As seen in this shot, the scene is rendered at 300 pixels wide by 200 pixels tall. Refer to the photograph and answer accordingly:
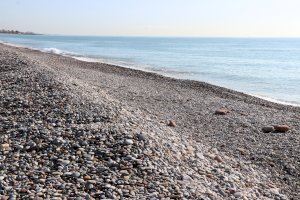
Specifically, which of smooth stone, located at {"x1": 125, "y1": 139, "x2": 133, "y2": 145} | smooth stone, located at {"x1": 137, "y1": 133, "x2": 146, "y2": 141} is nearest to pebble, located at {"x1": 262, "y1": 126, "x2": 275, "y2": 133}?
smooth stone, located at {"x1": 137, "y1": 133, "x2": 146, "y2": 141}

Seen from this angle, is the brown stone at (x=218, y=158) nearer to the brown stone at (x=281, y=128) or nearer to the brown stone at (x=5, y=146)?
the brown stone at (x=5, y=146)

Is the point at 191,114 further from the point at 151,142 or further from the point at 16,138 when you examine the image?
the point at 16,138

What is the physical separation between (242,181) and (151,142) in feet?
6.15

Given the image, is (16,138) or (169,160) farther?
(16,138)

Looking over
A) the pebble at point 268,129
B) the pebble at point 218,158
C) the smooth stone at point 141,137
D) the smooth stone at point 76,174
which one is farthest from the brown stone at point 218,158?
the pebble at point 268,129

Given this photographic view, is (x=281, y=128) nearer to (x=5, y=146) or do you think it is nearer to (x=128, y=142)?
(x=128, y=142)

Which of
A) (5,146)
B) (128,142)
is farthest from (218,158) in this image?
(5,146)

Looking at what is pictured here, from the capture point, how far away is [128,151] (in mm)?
7820

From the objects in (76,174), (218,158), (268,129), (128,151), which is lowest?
(268,129)

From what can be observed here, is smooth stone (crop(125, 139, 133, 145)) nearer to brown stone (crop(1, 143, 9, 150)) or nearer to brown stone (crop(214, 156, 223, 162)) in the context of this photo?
brown stone (crop(214, 156, 223, 162))

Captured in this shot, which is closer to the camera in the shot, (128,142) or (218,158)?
(128,142)

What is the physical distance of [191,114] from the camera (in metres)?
15.1

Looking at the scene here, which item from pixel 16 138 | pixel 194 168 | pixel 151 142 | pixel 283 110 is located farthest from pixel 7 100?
pixel 283 110

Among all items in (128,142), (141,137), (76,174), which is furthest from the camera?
(141,137)
